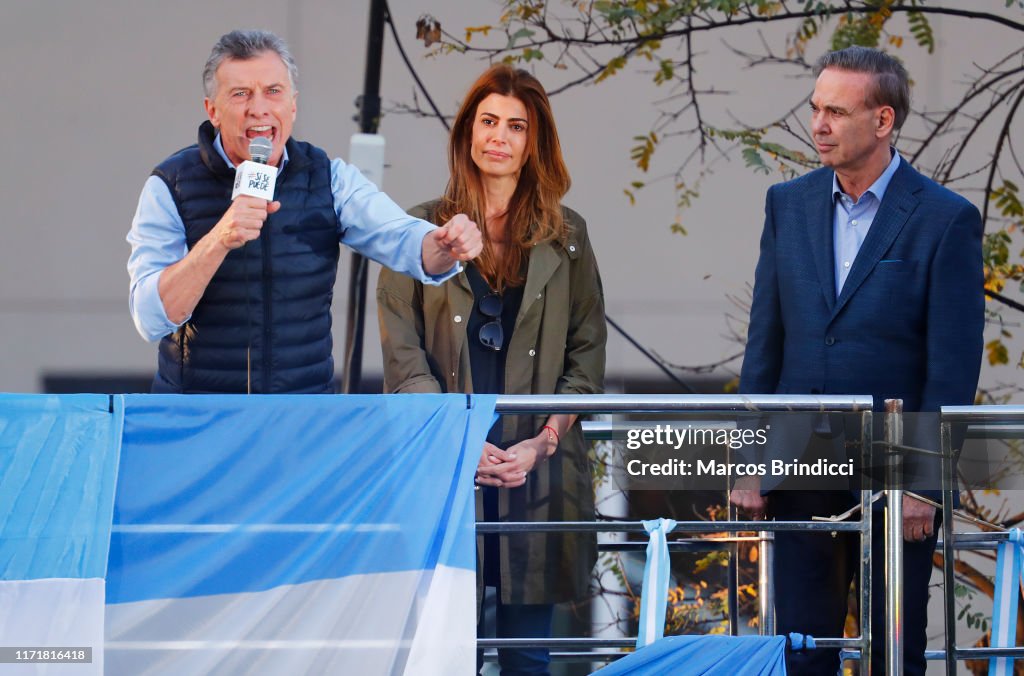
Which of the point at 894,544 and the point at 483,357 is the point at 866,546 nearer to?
the point at 894,544

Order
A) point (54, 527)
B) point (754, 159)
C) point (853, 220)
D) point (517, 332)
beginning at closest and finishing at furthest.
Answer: point (54, 527) < point (853, 220) < point (517, 332) < point (754, 159)

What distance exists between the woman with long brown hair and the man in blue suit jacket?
48 centimetres

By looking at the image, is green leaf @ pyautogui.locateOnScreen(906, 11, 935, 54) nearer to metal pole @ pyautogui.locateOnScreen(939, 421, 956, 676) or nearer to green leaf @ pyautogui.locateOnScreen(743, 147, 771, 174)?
green leaf @ pyautogui.locateOnScreen(743, 147, 771, 174)

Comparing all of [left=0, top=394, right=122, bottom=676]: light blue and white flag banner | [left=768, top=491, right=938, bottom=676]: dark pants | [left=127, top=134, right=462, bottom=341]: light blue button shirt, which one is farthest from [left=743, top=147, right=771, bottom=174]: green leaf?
[left=0, top=394, right=122, bottom=676]: light blue and white flag banner

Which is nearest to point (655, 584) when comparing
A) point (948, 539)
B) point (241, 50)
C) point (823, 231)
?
point (948, 539)

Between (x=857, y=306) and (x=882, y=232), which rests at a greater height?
(x=882, y=232)

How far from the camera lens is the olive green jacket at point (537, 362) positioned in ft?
13.0

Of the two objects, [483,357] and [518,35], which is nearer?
→ [483,357]

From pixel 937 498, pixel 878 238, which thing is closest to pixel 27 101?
pixel 878 238

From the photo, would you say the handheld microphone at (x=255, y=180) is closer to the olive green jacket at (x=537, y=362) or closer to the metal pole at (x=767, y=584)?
the olive green jacket at (x=537, y=362)

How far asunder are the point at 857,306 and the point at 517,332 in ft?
3.03

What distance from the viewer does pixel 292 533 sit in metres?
3.57

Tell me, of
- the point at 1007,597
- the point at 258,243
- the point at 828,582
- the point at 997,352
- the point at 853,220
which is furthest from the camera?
the point at 997,352

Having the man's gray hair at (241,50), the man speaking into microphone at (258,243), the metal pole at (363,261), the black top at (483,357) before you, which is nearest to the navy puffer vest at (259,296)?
the man speaking into microphone at (258,243)
